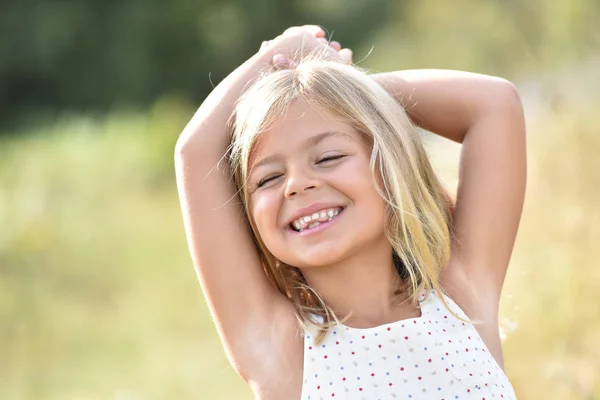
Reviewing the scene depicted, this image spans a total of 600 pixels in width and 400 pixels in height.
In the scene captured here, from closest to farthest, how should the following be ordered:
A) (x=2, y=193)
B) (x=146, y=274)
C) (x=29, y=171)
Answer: (x=146, y=274) < (x=2, y=193) < (x=29, y=171)

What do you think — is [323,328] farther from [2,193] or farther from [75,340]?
[2,193]

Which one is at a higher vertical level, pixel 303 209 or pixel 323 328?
pixel 303 209

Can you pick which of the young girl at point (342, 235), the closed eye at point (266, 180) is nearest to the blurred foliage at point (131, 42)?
the young girl at point (342, 235)

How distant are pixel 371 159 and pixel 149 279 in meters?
3.68

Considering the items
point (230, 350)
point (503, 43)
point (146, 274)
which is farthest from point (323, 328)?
point (503, 43)

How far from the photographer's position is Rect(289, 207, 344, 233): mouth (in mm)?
2180

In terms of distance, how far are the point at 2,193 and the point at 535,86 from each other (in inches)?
137

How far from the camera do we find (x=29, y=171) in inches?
301

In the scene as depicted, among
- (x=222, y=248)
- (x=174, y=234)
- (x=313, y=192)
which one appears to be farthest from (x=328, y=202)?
(x=174, y=234)

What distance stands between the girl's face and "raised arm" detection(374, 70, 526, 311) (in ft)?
0.92

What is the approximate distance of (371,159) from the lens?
2215 mm

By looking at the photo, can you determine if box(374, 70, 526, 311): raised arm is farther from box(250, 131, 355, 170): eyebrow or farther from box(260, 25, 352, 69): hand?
box(250, 131, 355, 170): eyebrow

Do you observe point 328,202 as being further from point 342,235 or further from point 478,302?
point 478,302

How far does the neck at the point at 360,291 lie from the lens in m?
2.26
